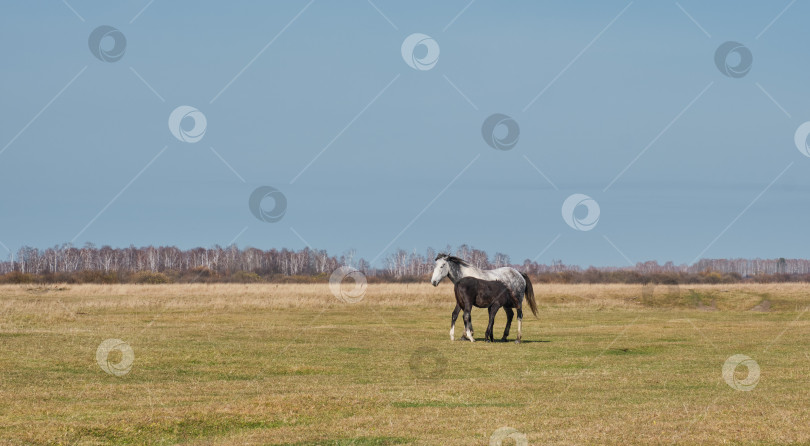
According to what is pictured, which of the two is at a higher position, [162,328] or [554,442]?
[162,328]

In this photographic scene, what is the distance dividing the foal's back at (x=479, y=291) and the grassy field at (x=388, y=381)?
6.57 ft

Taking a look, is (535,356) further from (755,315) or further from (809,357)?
(755,315)

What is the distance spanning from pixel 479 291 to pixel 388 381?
12.8 meters

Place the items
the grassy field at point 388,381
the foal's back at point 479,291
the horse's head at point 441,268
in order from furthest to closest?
1. the horse's head at point 441,268
2. the foal's back at point 479,291
3. the grassy field at point 388,381

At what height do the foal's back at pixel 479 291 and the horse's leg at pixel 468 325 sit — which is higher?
the foal's back at pixel 479 291

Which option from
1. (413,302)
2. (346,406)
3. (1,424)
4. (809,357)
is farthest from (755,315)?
(1,424)

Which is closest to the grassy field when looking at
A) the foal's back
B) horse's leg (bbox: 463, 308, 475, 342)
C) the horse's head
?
horse's leg (bbox: 463, 308, 475, 342)

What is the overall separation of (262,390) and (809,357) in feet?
58.7

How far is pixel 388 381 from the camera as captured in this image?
2480cm

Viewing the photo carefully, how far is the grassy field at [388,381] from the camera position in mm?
16094

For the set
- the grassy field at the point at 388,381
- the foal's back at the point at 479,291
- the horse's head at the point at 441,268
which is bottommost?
the grassy field at the point at 388,381

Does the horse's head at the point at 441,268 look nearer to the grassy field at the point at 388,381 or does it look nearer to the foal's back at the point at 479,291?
the foal's back at the point at 479,291

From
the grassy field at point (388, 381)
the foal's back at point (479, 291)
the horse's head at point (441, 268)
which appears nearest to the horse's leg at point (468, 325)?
the foal's back at point (479, 291)

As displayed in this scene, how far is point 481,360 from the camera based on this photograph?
98.5ft
